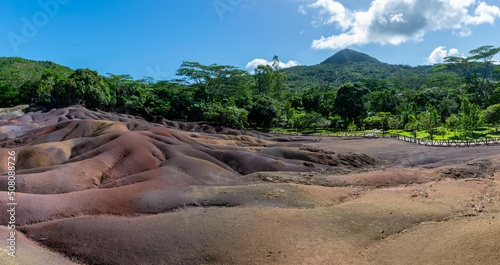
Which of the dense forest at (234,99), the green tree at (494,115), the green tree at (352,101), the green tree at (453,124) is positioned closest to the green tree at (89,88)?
the dense forest at (234,99)

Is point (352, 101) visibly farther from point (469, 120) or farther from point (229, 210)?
point (229, 210)

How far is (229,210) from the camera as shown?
45.2 ft

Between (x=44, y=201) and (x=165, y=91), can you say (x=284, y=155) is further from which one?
(x=165, y=91)

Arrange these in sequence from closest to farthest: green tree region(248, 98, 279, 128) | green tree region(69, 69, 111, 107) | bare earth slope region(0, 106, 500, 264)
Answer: bare earth slope region(0, 106, 500, 264)
green tree region(69, 69, 111, 107)
green tree region(248, 98, 279, 128)

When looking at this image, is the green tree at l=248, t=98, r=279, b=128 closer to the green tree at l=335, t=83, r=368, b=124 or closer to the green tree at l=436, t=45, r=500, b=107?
the green tree at l=335, t=83, r=368, b=124

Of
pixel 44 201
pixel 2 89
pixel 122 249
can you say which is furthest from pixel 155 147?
pixel 2 89

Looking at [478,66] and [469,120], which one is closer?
[469,120]

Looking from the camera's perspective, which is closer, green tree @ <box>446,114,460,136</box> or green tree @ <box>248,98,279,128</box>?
green tree @ <box>446,114,460,136</box>

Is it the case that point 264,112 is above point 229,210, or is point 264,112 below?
above

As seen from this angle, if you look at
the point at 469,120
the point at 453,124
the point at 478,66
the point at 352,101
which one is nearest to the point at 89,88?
the point at 352,101

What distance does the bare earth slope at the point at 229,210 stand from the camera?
9695 millimetres

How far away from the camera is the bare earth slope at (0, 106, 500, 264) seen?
9.70 metres

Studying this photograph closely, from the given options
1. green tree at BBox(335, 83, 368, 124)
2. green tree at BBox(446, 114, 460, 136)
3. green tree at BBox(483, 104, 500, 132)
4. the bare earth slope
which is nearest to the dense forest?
green tree at BBox(335, 83, 368, 124)

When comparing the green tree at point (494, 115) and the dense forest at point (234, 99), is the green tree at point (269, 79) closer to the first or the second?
the dense forest at point (234, 99)
